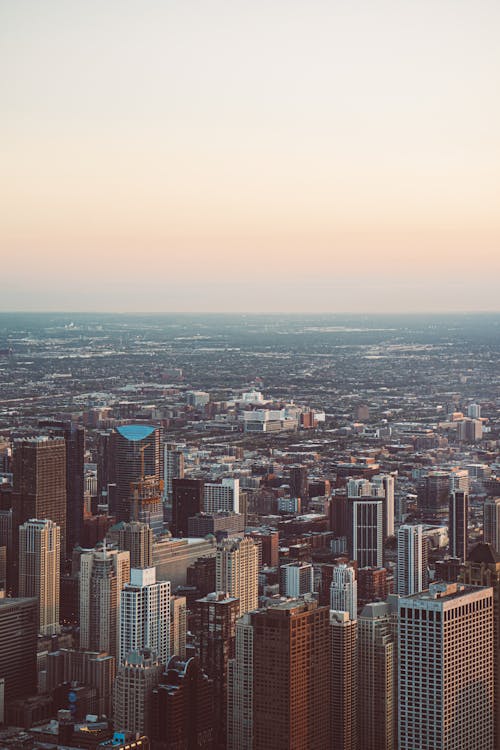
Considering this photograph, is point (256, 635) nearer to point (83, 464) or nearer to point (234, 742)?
point (234, 742)

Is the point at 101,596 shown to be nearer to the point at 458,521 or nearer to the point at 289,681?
the point at 289,681

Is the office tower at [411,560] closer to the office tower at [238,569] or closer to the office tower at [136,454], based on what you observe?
the office tower at [238,569]

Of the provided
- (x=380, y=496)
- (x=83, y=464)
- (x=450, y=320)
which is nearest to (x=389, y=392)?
(x=450, y=320)

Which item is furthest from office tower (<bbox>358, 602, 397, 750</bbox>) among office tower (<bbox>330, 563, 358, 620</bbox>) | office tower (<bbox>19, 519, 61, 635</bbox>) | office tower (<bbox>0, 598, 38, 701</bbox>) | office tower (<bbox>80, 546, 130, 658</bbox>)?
office tower (<bbox>19, 519, 61, 635</bbox>)

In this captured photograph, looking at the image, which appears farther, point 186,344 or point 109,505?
point 186,344

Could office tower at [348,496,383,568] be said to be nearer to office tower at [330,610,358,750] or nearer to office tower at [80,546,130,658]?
office tower at [80,546,130,658]

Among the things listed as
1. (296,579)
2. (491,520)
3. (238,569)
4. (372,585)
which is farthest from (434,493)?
(238,569)

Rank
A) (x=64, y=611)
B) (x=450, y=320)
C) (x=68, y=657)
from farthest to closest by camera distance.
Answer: (x=450, y=320) < (x=64, y=611) < (x=68, y=657)
